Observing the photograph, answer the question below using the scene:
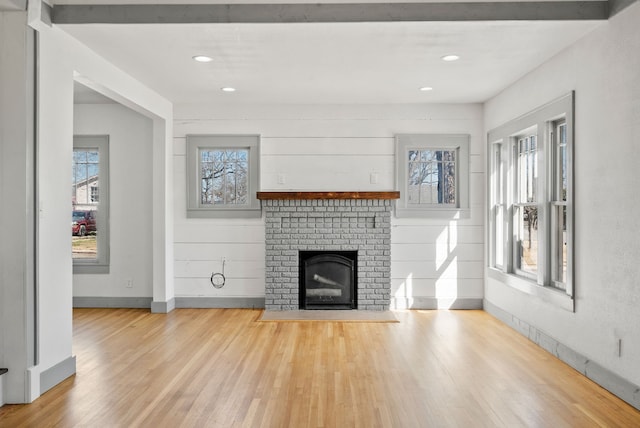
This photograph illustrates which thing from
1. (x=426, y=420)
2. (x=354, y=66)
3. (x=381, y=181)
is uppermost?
(x=354, y=66)

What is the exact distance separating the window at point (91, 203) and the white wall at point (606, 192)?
5190mm

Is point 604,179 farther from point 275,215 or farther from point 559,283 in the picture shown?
point 275,215

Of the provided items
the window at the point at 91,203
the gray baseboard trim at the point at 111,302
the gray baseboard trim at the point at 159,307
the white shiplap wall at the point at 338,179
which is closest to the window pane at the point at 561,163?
the white shiplap wall at the point at 338,179

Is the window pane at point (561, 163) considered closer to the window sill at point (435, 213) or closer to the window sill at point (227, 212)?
the window sill at point (435, 213)

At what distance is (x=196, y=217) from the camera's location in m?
6.15

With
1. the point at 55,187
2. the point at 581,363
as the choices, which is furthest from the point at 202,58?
the point at 581,363

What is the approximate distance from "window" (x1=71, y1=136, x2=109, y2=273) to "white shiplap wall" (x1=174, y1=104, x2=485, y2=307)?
934mm

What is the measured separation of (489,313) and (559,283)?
1.64 m

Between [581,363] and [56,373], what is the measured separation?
12.6 feet

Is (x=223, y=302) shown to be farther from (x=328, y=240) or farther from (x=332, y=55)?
(x=332, y=55)

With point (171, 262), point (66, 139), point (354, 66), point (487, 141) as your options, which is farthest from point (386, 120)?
point (66, 139)

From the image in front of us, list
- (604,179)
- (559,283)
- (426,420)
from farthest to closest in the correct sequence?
(559,283)
(604,179)
(426,420)

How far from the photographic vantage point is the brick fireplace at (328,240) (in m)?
5.94

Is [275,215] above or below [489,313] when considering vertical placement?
above
